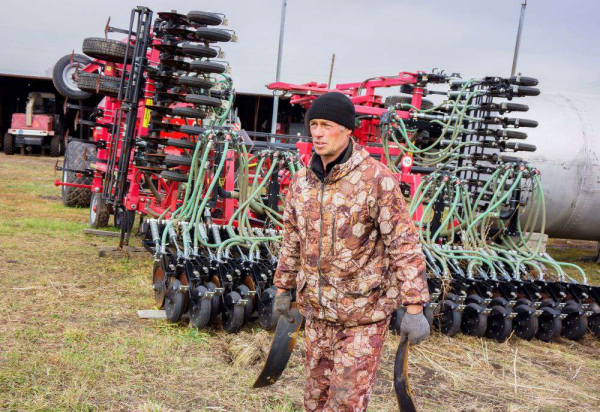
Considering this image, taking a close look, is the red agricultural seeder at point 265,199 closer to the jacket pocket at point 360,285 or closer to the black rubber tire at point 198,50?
the black rubber tire at point 198,50

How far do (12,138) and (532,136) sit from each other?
21.3m

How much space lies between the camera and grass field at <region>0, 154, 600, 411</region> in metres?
3.56

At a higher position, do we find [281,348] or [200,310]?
[281,348]

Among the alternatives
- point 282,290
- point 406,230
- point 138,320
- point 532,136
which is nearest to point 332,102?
point 406,230

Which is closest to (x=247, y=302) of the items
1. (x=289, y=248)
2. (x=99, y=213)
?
(x=289, y=248)

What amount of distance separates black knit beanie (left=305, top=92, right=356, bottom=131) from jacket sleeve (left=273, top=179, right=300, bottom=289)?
360 mm

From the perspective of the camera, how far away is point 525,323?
17.2ft

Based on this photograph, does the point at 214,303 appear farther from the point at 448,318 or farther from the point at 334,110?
the point at 334,110

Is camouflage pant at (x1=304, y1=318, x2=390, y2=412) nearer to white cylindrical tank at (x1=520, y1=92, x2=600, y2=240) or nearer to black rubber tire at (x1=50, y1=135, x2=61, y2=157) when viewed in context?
white cylindrical tank at (x1=520, y1=92, x2=600, y2=240)

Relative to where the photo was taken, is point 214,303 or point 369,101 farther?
point 369,101

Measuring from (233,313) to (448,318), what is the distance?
181cm

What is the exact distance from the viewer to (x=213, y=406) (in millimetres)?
3518

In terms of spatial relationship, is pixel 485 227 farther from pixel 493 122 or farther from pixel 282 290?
pixel 282 290

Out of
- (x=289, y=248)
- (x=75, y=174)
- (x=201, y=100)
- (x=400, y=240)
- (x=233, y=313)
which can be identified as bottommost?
(x=233, y=313)
